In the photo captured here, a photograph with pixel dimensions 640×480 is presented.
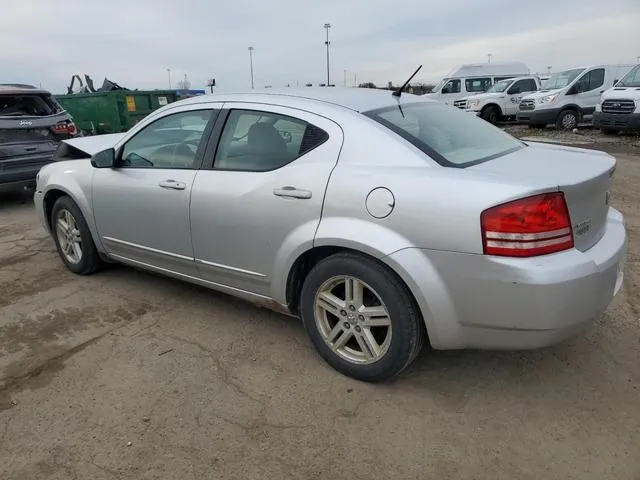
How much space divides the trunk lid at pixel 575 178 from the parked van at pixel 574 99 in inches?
596

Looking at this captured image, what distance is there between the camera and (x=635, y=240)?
16.7 ft

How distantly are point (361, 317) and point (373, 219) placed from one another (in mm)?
547

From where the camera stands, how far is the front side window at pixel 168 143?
3.57 m

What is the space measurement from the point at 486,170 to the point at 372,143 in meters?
0.59

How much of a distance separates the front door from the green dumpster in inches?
478

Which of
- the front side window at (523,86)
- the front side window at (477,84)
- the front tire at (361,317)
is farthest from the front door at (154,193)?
the front side window at (477,84)

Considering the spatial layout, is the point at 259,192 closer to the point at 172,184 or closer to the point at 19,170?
the point at 172,184

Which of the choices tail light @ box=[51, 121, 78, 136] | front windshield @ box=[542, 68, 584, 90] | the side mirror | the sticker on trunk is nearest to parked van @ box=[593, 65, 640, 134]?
front windshield @ box=[542, 68, 584, 90]

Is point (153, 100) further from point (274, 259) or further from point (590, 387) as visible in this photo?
point (590, 387)

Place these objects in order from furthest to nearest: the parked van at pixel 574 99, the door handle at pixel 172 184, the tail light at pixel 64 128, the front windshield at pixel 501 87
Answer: the front windshield at pixel 501 87, the parked van at pixel 574 99, the tail light at pixel 64 128, the door handle at pixel 172 184

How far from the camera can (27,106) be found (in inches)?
310

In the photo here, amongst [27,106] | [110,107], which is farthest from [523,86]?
[27,106]

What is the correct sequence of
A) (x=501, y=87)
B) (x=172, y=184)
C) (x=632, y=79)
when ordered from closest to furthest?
1. (x=172, y=184)
2. (x=632, y=79)
3. (x=501, y=87)

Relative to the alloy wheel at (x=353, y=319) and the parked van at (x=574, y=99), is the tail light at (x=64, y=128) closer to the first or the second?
the alloy wheel at (x=353, y=319)
